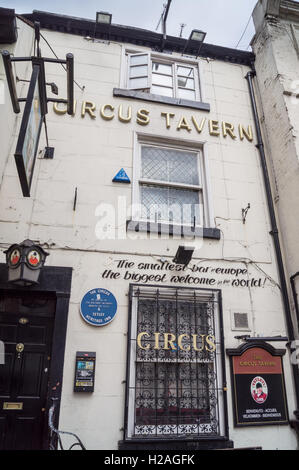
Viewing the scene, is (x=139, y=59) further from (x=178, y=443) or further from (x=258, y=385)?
(x=178, y=443)

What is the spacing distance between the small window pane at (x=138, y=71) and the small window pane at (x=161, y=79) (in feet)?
1.03

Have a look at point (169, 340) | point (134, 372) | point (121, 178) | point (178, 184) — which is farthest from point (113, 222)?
point (134, 372)

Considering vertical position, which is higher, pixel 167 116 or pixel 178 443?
pixel 167 116

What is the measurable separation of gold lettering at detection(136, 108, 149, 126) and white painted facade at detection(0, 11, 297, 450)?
0.09 m

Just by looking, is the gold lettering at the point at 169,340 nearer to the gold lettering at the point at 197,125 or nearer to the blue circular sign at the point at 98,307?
the blue circular sign at the point at 98,307

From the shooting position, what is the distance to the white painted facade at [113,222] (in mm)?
4848

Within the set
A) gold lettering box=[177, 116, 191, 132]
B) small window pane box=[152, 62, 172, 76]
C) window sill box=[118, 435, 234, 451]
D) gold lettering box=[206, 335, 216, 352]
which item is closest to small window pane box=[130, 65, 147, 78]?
small window pane box=[152, 62, 172, 76]

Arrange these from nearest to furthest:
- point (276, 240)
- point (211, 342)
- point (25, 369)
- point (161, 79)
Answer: point (25, 369) → point (211, 342) → point (276, 240) → point (161, 79)

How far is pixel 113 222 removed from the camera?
18.7 ft

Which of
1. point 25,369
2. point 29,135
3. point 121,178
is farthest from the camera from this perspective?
point 121,178

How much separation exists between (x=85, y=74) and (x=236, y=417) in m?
7.03

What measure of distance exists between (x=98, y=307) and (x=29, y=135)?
269 centimetres

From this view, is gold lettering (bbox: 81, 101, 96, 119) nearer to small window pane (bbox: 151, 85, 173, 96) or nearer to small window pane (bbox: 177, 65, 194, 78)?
small window pane (bbox: 151, 85, 173, 96)

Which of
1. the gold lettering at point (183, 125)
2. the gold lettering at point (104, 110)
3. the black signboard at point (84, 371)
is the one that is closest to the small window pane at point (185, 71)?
the gold lettering at point (183, 125)
